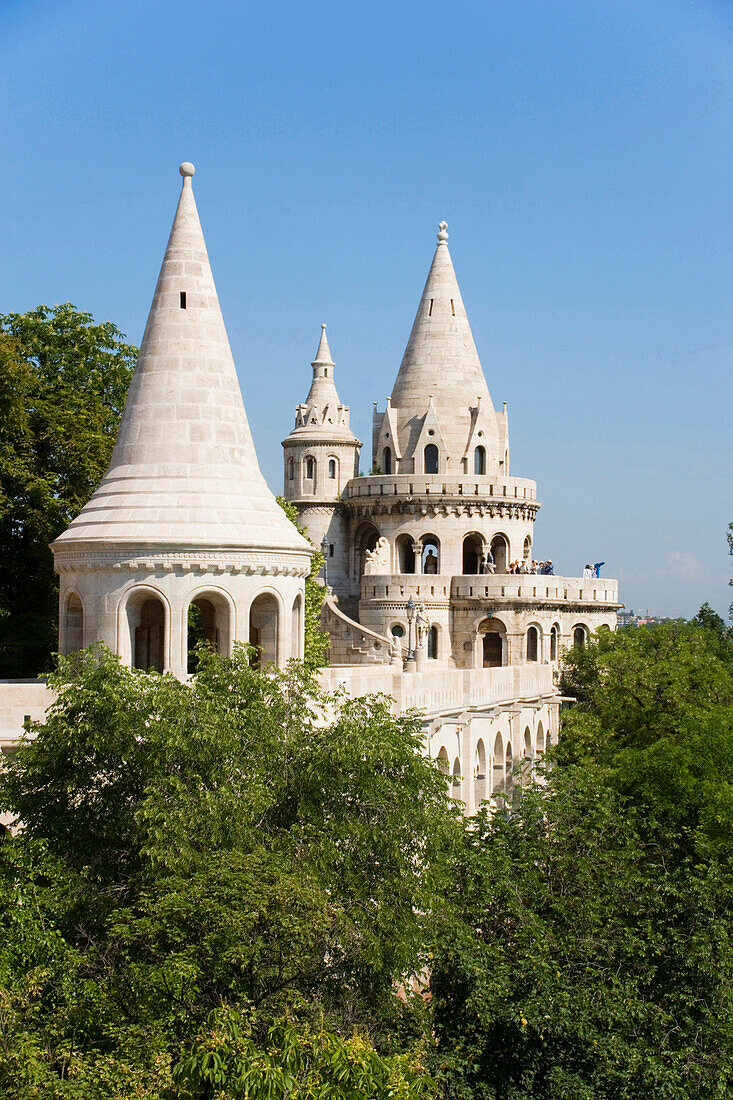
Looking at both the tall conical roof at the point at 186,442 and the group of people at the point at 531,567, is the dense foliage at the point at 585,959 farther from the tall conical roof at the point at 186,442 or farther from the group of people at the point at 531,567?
the group of people at the point at 531,567

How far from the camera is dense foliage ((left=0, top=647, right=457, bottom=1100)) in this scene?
44.6ft

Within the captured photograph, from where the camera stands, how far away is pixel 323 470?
57.4 m

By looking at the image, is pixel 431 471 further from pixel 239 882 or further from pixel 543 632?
pixel 239 882

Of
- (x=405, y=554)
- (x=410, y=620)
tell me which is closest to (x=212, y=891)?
(x=410, y=620)

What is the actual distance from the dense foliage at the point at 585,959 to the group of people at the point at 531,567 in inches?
1119

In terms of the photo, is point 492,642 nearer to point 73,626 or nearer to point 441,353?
point 441,353

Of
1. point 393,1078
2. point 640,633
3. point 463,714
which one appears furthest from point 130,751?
point 640,633

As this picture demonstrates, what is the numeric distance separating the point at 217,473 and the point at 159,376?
77.7 inches

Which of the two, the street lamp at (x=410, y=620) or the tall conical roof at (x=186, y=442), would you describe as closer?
the tall conical roof at (x=186, y=442)

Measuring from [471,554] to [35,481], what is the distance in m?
28.3

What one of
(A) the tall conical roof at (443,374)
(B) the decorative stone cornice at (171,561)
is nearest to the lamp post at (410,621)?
(A) the tall conical roof at (443,374)

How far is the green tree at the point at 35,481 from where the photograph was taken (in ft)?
104

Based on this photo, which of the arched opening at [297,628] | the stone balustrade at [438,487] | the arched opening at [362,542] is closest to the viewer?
the arched opening at [297,628]

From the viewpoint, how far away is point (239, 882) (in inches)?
585
